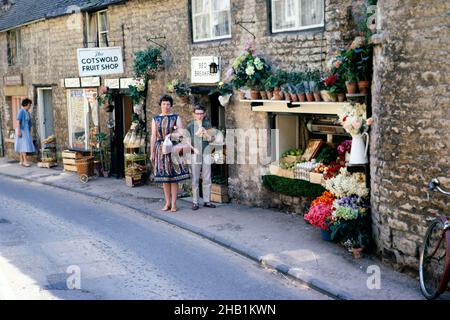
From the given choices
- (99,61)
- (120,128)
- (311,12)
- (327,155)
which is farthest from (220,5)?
(120,128)

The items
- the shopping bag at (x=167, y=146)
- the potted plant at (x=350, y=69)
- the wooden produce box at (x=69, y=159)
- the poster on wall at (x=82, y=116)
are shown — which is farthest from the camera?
the wooden produce box at (x=69, y=159)

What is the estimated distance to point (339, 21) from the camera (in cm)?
1055

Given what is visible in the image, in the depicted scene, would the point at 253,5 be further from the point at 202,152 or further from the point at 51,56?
the point at 51,56

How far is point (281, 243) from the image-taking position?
9.95 meters

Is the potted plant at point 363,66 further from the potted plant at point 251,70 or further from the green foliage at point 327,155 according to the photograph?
the potted plant at point 251,70

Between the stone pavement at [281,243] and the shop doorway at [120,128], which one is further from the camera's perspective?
the shop doorway at [120,128]

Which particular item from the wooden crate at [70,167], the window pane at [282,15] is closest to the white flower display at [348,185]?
the window pane at [282,15]

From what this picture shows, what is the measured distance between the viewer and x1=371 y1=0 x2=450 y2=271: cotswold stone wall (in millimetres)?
7613

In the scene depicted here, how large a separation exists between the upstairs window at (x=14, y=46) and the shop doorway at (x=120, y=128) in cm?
737

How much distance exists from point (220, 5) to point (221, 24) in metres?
0.40

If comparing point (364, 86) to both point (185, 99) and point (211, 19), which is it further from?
point (185, 99)

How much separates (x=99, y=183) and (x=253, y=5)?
6.84 meters

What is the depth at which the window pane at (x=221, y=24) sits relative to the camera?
1337 cm

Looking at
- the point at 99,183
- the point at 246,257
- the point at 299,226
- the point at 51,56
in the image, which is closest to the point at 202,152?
the point at 299,226
